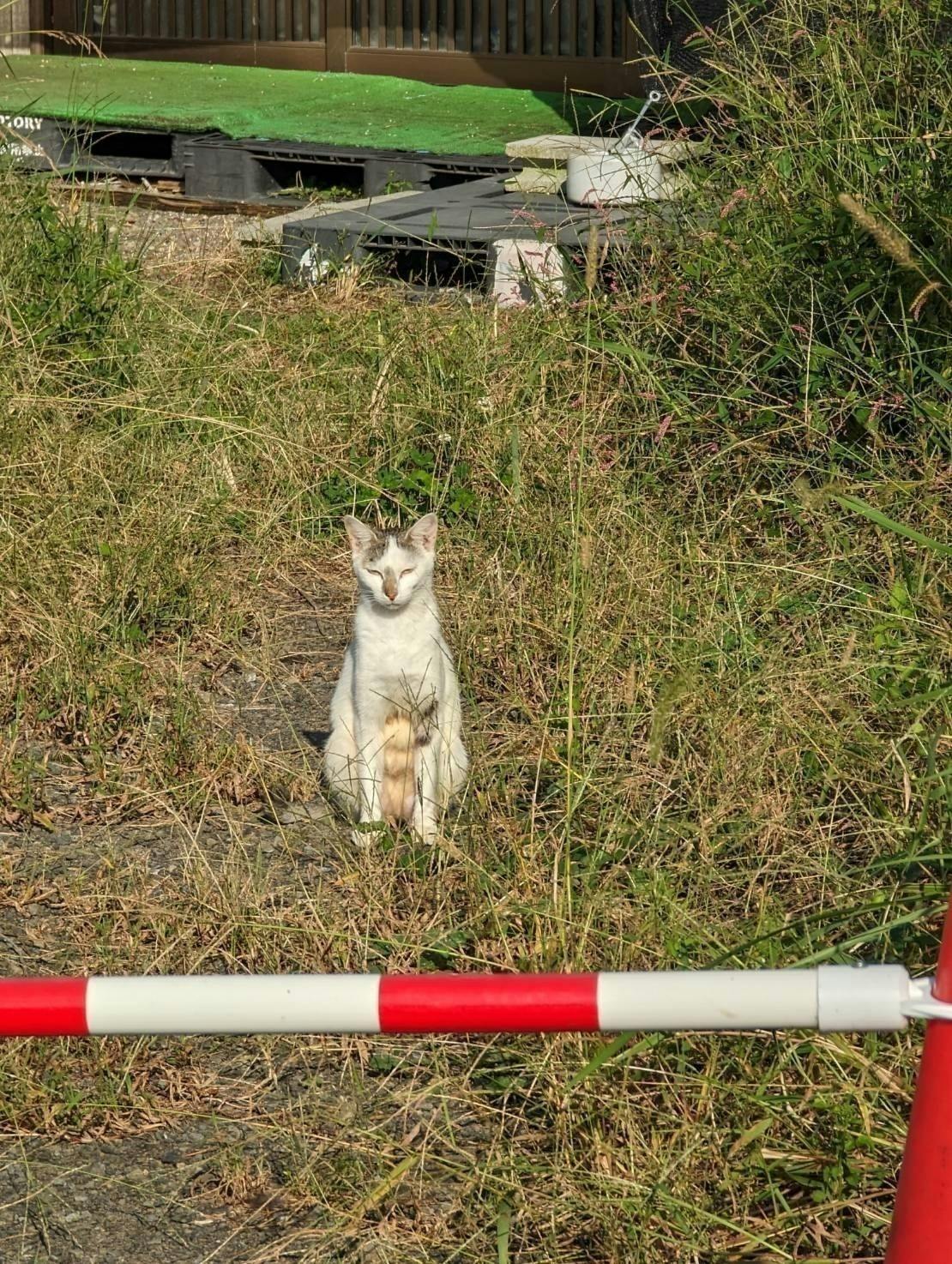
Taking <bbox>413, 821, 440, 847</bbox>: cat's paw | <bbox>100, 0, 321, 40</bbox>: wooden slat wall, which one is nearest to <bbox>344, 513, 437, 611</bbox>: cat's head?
<bbox>413, 821, 440, 847</bbox>: cat's paw

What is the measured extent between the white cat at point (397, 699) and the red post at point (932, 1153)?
Answer: 2.01 metres

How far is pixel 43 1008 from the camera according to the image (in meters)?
1.47

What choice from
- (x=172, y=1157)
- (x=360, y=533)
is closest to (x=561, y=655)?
(x=360, y=533)

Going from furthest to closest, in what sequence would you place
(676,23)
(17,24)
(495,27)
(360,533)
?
(17,24), (495,27), (676,23), (360,533)

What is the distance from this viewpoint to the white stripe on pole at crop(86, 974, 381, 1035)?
1463mm

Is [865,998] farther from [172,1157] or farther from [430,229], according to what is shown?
[430,229]

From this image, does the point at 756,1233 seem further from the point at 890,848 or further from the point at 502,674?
the point at 502,674

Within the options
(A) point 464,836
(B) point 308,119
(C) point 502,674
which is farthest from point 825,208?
(B) point 308,119

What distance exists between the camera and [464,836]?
10.00 ft

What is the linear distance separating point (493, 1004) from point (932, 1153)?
1.34 ft

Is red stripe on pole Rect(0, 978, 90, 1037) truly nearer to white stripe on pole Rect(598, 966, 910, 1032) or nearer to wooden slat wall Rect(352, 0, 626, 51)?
white stripe on pole Rect(598, 966, 910, 1032)

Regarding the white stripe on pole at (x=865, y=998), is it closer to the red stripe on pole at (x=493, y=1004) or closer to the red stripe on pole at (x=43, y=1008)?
the red stripe on pole at (x=493, y=1004)

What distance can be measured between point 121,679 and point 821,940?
2.14m

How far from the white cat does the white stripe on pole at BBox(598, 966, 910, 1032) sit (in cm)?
196
